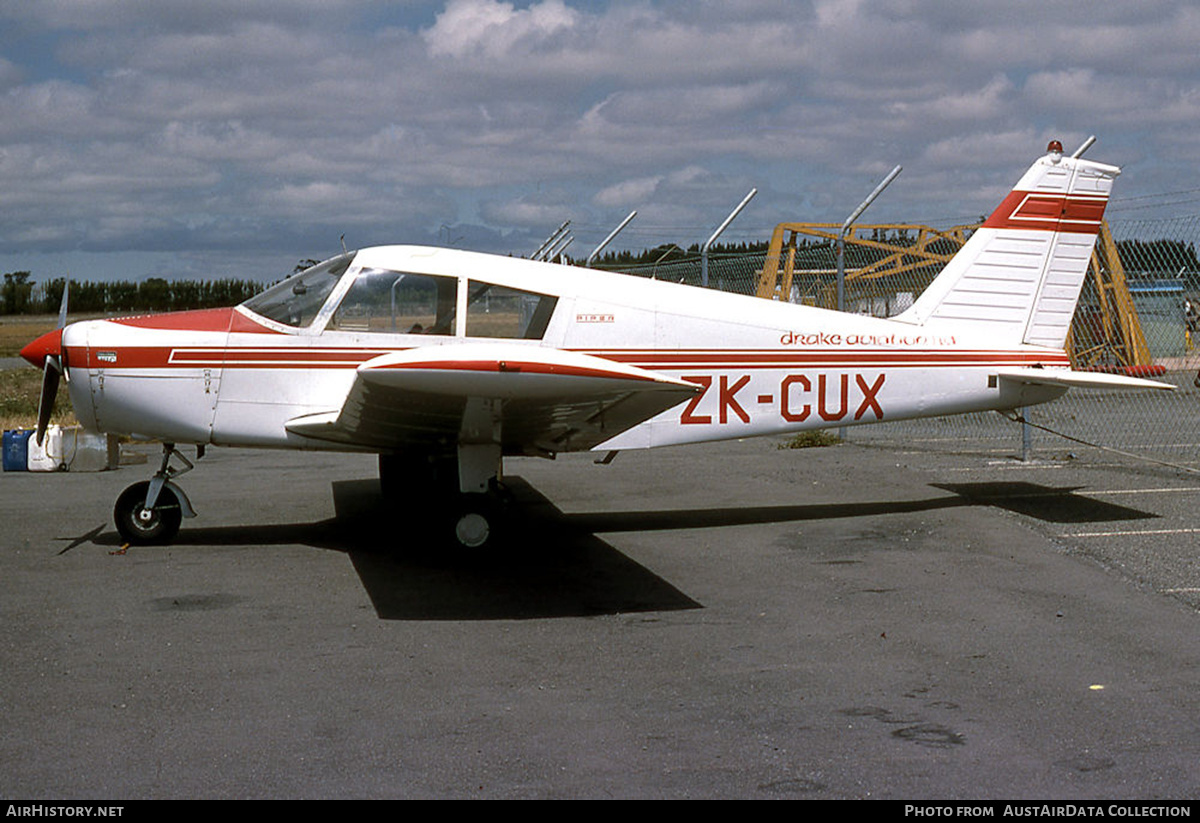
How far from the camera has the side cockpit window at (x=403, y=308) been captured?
25.6ft

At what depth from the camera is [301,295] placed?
793 cm

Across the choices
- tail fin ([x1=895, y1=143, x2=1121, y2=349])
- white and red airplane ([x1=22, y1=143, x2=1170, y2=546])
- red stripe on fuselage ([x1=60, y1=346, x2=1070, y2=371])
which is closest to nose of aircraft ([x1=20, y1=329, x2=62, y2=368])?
white and red airplane ([x1=22, y1=143, x2=1170, y2=546])

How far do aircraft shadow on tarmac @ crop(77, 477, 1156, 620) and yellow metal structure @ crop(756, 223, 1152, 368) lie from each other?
7.76 meters

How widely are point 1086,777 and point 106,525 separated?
7.46 metres

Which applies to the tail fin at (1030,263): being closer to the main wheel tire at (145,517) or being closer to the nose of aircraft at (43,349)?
the main wheel tire at (145,517)

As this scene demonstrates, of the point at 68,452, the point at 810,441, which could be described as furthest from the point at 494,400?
the point at 810,441

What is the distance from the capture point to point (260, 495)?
33.9ft

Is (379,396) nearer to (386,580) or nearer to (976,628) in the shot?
(386,580)

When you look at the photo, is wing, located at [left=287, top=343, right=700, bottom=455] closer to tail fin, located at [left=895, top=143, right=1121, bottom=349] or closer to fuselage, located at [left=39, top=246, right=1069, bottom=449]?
fuselage, located at [left=39, top=246, right=1069, bottom=449]

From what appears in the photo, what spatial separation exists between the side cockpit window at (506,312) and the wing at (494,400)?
233 mm

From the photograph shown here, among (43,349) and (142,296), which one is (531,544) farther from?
(142,296)

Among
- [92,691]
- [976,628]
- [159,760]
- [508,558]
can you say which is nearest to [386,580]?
[508,558]

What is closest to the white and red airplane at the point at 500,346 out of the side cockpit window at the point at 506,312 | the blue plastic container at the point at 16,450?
the side cockpit window at the point at 506,312
